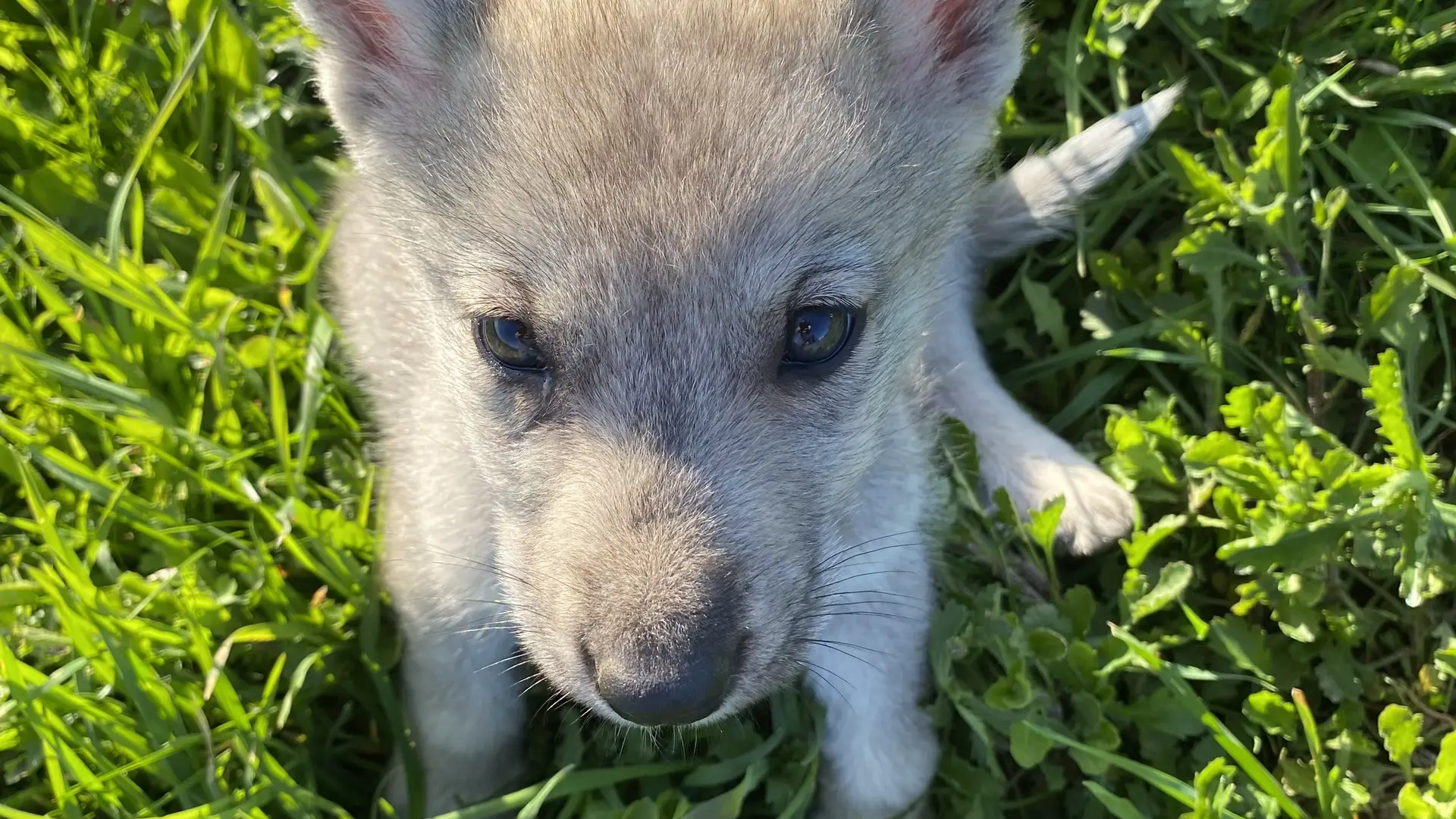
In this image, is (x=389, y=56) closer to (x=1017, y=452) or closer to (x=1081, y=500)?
(x=1017, y=452)

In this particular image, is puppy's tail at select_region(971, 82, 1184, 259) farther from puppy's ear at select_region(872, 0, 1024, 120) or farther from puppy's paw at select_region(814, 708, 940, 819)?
puppy's paw at select_region(814, 708, 940, 819)

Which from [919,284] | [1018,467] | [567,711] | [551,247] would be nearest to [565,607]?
[551,247]

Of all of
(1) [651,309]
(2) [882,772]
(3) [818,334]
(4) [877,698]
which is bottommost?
(2) [882,772]

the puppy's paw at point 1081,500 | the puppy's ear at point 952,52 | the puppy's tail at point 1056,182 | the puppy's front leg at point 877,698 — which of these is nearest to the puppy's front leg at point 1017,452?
the puppy's paw at point 1081,500

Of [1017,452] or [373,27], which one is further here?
[1017,452]

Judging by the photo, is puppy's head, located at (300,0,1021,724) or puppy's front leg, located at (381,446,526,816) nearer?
puppy's head, located at (300,0,1021,724)

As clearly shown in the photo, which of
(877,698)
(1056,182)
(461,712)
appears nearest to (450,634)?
(461,712)

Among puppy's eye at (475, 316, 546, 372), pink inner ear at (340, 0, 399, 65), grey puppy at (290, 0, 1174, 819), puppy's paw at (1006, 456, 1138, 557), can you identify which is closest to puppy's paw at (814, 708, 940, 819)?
grey puppy at (290, 0, 1174, 819)
